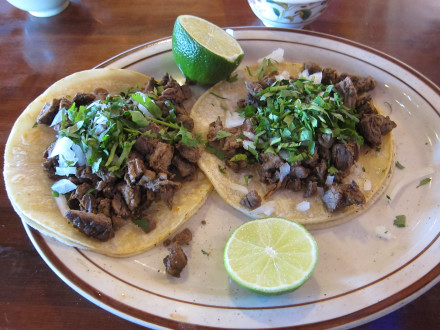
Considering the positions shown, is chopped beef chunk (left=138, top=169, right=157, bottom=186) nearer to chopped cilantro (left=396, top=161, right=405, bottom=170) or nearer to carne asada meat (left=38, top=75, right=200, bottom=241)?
carne asada meat (left=38, top=75, right=200, bottom=241)

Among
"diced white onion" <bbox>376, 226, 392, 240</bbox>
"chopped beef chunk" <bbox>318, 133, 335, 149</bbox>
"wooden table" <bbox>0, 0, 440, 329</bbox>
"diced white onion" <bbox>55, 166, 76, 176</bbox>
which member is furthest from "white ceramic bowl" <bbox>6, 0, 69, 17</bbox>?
"diced white onion" <bbox>376, 226, 392, 240</bbox>

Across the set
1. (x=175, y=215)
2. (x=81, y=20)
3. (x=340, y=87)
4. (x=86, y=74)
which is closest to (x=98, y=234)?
(x=175, y=215)

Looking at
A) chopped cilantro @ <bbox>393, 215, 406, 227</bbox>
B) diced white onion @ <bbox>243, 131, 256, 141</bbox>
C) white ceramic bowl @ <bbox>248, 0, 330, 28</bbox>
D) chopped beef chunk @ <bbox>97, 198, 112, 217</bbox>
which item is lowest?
chopped beef chunk @ <bbox>97, 198, 112, 217</bbox>

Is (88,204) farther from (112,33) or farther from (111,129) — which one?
(112,33)

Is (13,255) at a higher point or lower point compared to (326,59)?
lower

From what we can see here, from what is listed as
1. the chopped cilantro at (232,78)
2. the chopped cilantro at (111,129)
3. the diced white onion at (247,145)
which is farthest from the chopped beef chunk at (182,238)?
the chopped cilantro at (232,78)

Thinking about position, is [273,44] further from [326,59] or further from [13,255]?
[13,255]

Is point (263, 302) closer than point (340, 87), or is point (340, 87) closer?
point (263, 302)
